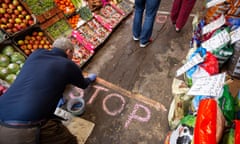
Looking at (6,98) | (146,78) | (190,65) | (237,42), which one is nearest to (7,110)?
(6,98)

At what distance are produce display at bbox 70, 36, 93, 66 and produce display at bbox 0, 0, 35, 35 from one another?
0.77 metres

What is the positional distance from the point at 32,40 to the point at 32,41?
0.05ft

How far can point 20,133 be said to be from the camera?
1189mm

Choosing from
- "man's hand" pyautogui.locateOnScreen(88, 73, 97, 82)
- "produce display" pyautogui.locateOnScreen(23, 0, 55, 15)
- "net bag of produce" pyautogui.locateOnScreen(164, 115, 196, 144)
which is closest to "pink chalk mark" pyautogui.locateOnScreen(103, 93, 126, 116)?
"man's hand" pyautogui.locateOnScreen(88, 73, 97, 82)

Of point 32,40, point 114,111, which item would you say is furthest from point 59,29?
point 114,111

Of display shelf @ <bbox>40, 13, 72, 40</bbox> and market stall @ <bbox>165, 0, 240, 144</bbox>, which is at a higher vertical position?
display shelf @ <bbox>40, 13, 72, 40</bbox>

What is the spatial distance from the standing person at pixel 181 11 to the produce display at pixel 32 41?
2468mm

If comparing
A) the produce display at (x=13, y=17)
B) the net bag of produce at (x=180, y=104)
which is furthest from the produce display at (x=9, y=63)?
the net bag of produce at (x=180, y=104)

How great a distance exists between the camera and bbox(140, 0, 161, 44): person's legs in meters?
2.60

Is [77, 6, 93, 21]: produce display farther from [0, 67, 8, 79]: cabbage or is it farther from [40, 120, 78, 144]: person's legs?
[40, 120, 78, 144]: person's legs

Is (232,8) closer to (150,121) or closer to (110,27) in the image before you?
(150,121)

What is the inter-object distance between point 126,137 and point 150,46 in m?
1.88

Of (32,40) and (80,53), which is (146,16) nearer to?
(80,53)

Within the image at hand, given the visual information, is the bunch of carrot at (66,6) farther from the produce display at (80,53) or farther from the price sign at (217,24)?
the price sign at (217,24)
